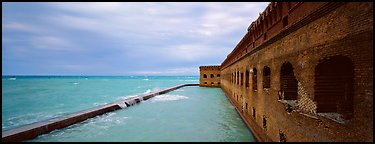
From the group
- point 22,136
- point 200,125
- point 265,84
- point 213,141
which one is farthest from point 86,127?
point 265,84

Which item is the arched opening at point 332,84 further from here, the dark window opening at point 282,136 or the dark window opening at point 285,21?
the dark window opening at point 285,21

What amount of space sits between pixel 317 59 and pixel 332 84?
2.00 ft

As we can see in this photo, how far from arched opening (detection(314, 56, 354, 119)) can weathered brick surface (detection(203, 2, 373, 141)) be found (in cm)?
10

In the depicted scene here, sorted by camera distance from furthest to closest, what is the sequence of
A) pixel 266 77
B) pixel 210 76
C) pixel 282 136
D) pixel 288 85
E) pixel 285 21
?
pixel 210 76
pixel 266 77
pixel 285 21
pixel 282 136
pixel 288 85

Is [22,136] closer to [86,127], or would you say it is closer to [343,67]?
[86,127]

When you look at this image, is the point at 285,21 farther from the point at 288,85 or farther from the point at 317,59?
the point at 317,59

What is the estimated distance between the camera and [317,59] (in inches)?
157

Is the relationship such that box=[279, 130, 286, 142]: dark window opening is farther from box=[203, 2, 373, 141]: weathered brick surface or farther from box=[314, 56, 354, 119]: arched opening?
box=[314, 56, 354, 119]: arched opening

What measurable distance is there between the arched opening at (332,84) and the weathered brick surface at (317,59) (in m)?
0.10

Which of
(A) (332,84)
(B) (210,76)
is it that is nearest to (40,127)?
(A) (332,84)

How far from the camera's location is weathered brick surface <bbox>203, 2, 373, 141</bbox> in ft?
9.67

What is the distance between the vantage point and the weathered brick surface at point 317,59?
295 cm

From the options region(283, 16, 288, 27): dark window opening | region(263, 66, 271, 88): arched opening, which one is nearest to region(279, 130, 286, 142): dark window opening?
region(263, 66, 271, 88): arched opening

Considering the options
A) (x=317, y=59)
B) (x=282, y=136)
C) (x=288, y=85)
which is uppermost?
(x=317, y=59)
